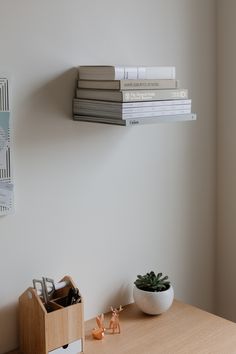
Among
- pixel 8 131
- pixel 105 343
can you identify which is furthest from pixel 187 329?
pixel 8 131

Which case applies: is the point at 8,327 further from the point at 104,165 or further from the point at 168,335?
the point at 104,165

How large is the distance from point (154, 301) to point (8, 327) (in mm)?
530

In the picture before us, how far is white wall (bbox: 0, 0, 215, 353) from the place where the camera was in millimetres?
1686

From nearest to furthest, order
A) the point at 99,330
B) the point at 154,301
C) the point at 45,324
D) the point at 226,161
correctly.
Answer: the point at 45,324
the point at 99,330
the point at 154,301
the point at 226,161

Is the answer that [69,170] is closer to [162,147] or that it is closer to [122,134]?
[122,134]

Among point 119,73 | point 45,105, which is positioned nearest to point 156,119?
point 119,73

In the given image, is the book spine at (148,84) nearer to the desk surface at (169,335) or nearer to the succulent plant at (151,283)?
the succulent plant at (151,283)

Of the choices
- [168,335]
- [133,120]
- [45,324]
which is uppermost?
[133,120]

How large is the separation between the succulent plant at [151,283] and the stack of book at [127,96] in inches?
24.1

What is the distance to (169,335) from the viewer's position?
1.80 meters

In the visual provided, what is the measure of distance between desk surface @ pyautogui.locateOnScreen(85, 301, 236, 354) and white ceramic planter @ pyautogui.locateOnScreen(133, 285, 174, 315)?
0.04 m

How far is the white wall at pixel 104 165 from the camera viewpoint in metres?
1.69

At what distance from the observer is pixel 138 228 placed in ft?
6.81

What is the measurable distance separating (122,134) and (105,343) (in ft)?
2.45
